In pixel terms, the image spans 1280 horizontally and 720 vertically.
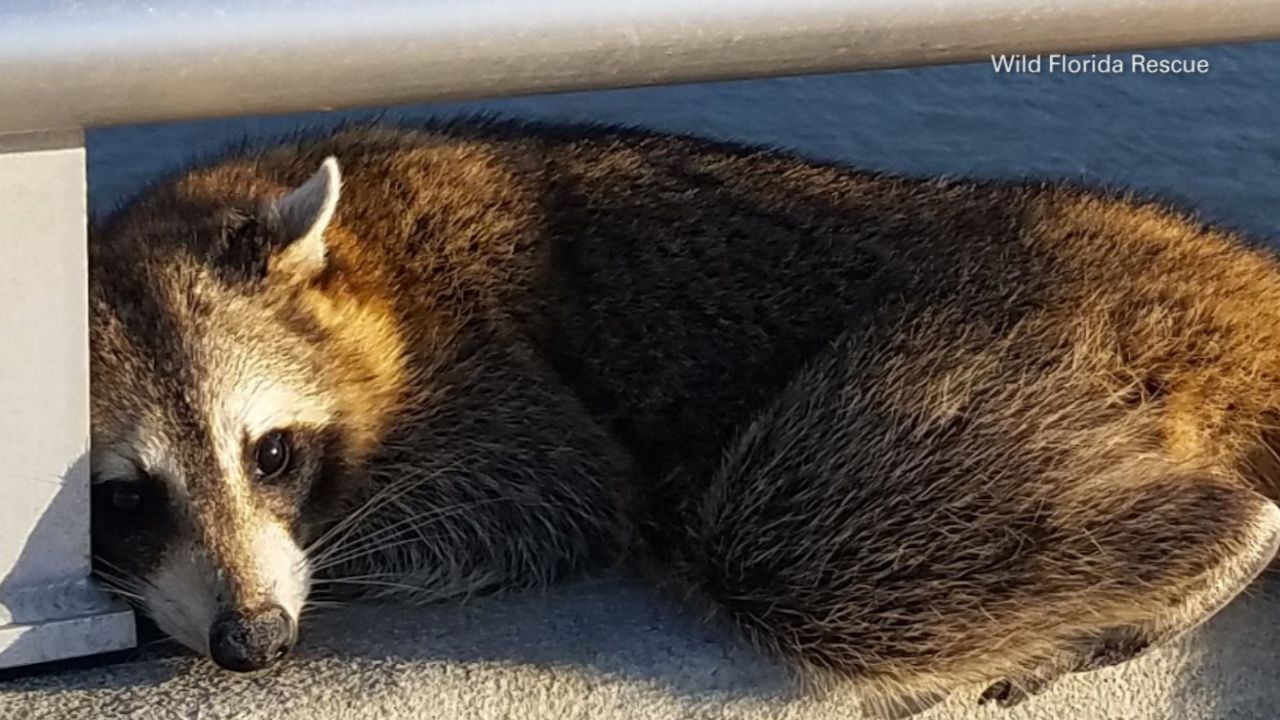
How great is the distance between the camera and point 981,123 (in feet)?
11.7

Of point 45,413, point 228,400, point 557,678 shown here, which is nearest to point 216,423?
point 228,400

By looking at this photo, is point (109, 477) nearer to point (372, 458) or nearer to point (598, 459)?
point (372, 458)

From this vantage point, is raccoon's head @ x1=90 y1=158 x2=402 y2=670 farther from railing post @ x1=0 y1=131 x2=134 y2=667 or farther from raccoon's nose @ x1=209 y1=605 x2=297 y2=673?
railing post @ x1=0 y1=131 x2=134 y2=667

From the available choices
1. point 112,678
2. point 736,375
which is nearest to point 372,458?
point 736,375

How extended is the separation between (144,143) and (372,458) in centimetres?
148

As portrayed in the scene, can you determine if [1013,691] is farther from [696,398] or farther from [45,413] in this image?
[45,413]

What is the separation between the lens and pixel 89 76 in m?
1.27

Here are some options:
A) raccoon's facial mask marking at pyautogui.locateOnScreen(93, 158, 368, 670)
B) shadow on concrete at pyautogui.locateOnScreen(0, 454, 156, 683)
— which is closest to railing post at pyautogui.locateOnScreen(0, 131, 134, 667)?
shadow on concrete at pyautogui.locateOnScreen(0, 454, 156, 683)

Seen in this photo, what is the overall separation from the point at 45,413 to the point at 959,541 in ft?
3.11

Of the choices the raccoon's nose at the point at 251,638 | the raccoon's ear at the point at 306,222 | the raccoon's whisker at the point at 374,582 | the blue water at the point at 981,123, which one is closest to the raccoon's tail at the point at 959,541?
the raccoon's whisker at the point at 374,582

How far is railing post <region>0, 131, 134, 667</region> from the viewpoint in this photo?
4.80 ft

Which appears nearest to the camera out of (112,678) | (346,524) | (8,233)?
(8,233)

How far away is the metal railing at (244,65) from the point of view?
1.27 m

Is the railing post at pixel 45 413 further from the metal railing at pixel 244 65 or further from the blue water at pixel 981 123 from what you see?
the blue water at pixel 981 123
